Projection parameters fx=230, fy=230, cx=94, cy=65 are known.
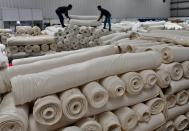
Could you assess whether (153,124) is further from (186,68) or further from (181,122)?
(186,68)

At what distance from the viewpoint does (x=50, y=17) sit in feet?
58.2

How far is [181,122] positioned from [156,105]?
526 mm

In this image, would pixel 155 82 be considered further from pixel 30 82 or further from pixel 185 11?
pixel 185 11

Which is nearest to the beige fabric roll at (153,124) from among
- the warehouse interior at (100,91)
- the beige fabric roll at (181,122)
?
the warehouse interior at (100,91)

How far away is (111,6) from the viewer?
20.8m

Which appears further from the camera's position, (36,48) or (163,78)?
(36,48)

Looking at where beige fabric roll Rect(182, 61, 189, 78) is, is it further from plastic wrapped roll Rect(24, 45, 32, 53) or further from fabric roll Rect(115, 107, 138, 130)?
plastic wrapped roll Rect(24, 45, 32, 53)

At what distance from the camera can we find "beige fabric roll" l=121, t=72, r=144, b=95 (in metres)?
1.89

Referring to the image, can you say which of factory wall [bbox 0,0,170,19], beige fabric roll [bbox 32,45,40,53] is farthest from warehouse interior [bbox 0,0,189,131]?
factory wall [bbox 0,0,170,19]

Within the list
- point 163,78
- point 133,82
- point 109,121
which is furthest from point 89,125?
point 163,78

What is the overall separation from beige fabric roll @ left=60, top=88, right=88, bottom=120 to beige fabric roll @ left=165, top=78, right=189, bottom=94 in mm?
1041

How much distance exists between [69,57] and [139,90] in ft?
2.27

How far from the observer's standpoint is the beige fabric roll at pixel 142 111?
1.98 m

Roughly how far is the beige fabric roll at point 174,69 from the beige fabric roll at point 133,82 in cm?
44
